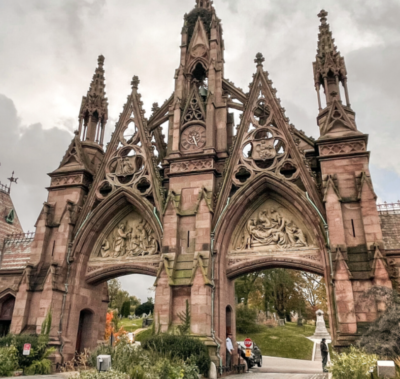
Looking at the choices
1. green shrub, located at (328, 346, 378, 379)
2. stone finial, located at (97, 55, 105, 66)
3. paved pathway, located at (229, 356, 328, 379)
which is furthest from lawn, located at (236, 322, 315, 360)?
stone finial, located at (97, 55, 105, 66)

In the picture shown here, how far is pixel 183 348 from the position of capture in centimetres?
1336

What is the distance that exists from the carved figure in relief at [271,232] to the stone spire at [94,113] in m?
10.9

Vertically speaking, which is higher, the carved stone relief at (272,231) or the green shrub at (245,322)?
the carved stone relief at (272,231)

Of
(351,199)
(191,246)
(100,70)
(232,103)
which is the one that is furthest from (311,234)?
(100,70)

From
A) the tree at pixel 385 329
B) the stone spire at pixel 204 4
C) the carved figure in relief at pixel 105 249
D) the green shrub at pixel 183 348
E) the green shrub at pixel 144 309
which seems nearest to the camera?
the tree at pixel 385 329

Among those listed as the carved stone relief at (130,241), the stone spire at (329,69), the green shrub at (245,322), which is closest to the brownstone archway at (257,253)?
the carved stone relief at (130,241)

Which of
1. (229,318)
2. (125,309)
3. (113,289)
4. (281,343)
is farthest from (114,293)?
(229,318)

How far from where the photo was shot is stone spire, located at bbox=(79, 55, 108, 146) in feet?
77.8

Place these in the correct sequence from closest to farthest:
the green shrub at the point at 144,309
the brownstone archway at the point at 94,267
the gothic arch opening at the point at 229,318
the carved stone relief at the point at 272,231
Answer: the carved stone relief at the point at 272,231 → the gothic arch opening at the point at 229,318 → the brownstone archway at the point at 94,267 → the green shrub at the point at 144,309

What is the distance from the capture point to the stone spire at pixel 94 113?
23.7m

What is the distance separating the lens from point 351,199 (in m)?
16.1

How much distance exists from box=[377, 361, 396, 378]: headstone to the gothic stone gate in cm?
520

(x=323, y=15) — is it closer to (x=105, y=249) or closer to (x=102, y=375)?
(x=105, y=249)

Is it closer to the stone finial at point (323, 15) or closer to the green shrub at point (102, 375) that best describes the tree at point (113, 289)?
the stone finial at point (323, 15)
